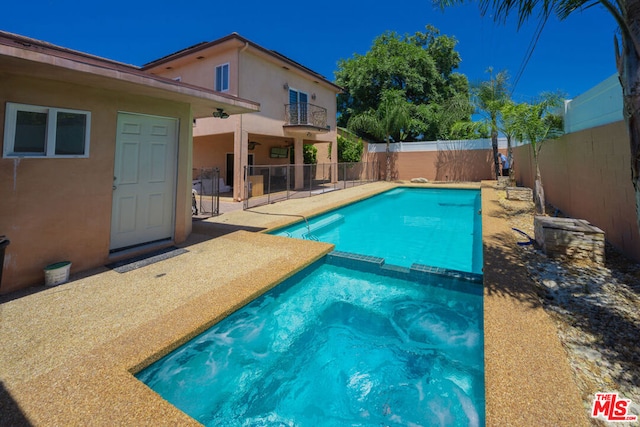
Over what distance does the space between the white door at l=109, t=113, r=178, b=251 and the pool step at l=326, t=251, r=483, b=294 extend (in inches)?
135

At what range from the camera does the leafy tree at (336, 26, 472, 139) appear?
83.0 feet

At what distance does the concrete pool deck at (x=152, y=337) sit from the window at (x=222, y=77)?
9610 millimetres

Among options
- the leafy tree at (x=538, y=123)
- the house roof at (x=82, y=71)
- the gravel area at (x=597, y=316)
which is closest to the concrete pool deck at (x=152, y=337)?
the gravel area at (x=597, y=316)

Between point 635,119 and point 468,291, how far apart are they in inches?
114

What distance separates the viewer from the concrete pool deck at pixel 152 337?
6.66 ft

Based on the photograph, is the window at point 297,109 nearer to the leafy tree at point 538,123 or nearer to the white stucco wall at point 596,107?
the leafy tree at point 538,123

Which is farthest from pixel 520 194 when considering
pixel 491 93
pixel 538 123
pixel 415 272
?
pixel 415 272

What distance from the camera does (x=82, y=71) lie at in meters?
3.61

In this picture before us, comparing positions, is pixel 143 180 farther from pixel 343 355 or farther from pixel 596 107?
pixel 596 107

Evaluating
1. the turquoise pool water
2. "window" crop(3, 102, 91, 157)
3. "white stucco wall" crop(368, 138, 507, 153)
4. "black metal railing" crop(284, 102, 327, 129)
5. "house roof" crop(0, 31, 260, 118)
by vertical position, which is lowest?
the turquoise pool water

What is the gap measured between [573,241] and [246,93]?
1184cm

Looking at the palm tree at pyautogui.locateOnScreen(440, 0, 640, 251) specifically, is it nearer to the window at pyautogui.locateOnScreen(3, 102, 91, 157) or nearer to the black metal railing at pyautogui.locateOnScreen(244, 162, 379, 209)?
the window at pyautogui.locateOnScreen(3, 102, 91, 157)

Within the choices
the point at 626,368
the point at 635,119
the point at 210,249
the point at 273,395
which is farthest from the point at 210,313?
the point at 635,119

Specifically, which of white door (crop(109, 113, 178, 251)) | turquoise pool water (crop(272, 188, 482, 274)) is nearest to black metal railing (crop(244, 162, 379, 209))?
turquoise pool water (crop(272, 188, 482, 274))
